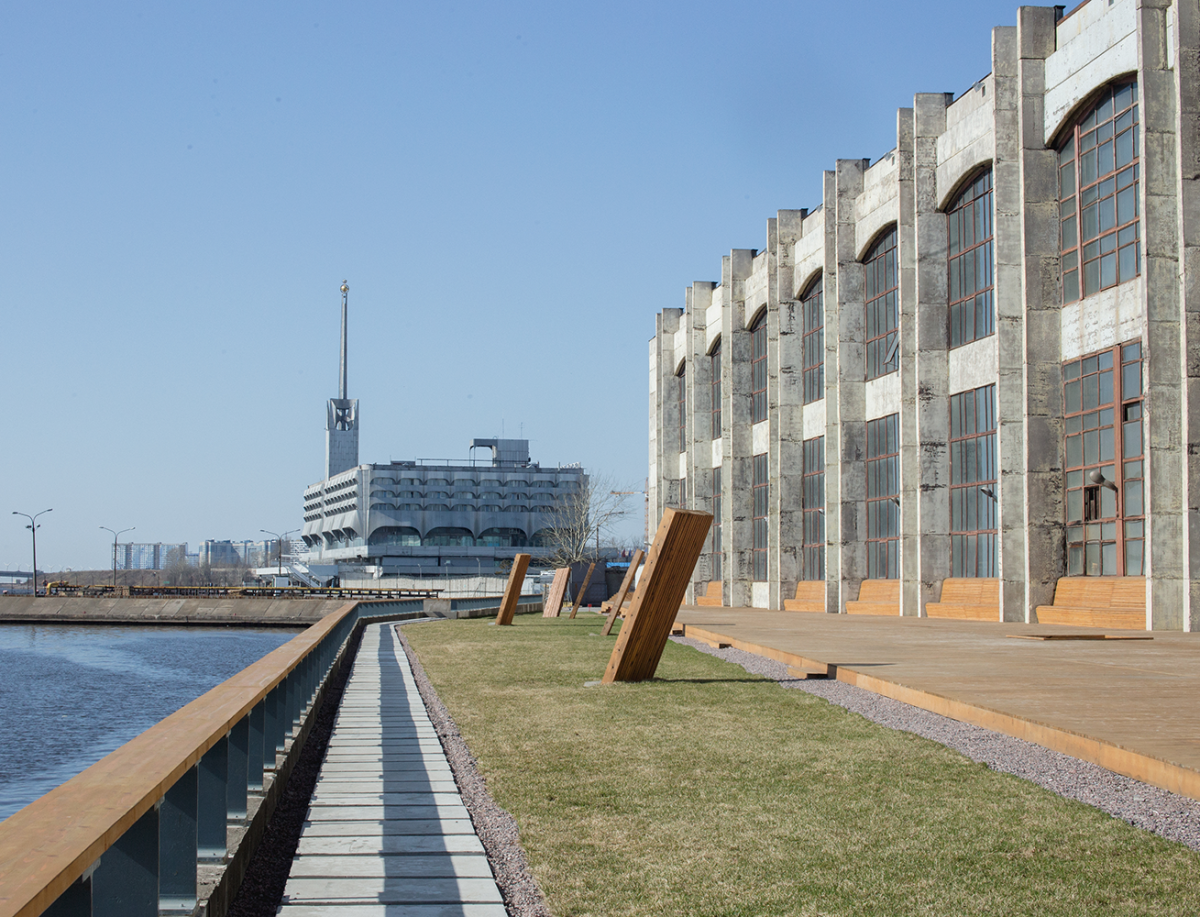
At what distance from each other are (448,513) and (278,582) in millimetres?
26923

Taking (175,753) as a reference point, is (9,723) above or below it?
below

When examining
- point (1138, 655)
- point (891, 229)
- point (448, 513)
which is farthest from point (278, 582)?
point (1138, 655)

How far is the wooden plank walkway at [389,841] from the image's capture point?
17.3ft

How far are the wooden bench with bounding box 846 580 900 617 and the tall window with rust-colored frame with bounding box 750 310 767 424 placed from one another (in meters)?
Answer: 13.1

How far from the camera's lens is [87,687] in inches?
1283

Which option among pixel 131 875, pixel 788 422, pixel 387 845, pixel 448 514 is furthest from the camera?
pixel 448 514

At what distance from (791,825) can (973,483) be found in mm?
29610

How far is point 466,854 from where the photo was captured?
611cm

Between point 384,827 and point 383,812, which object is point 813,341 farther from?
point 384,827

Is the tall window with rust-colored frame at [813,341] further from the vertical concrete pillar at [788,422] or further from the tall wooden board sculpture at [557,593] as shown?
the tall wooden board sculpture at [557,593]

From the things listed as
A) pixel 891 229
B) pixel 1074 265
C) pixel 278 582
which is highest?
pixel 891 229

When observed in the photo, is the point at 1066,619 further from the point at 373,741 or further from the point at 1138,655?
the point at 373,741

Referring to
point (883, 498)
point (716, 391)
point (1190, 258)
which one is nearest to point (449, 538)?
point (716, 391)

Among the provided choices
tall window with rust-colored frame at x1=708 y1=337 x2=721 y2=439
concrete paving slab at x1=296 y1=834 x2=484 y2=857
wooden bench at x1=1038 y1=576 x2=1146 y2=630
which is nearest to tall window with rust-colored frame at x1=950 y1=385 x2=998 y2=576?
wooden bench at x1=1038 y1=576 x2=1146 y2=630
